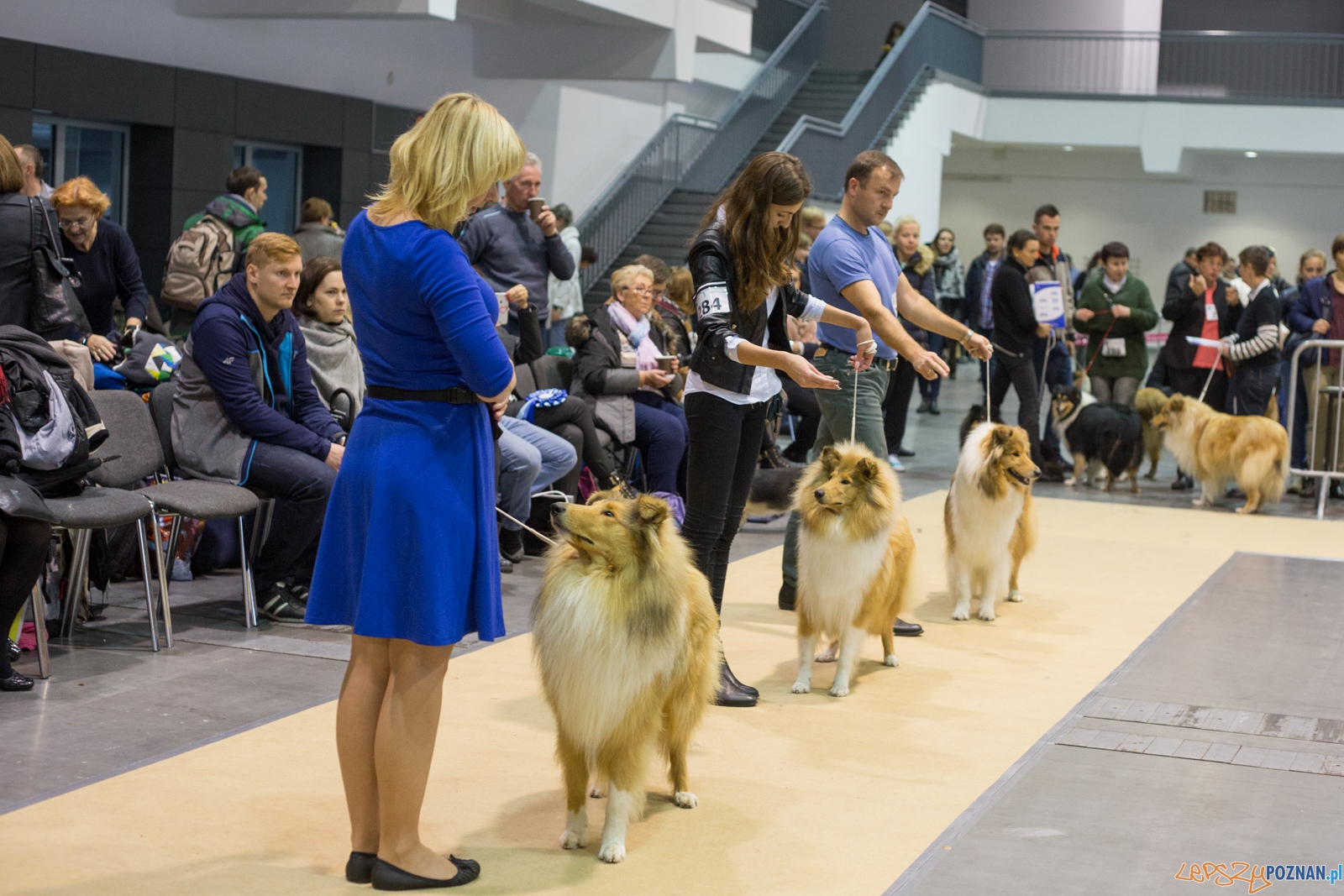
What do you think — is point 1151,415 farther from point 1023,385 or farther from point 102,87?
point 102,87

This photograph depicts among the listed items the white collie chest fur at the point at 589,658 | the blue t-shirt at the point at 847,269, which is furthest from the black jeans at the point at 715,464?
the white collie chest fur at the point at 589,658

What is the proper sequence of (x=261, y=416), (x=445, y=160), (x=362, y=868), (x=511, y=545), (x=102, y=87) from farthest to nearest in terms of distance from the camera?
(x=102, y=87) < (x=511, y=545) < (x=261, y=416) < (x=362, y=868) < (x=445, y=160)

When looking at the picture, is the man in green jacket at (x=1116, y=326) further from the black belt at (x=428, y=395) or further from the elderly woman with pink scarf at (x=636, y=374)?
the black belt at (x=428, y=395)

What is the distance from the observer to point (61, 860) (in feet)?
9.43

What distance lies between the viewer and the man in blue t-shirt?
188 inches

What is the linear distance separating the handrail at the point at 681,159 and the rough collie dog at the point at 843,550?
10.1 metres

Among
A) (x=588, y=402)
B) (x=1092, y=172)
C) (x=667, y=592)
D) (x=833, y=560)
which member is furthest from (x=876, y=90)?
(x=667, y=592)

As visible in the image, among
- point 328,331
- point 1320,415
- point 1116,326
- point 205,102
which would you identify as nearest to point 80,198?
point 328,331

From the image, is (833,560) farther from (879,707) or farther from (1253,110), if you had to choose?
(1253,110)

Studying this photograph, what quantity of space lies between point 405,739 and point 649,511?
0.70 metres

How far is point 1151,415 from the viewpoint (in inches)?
378

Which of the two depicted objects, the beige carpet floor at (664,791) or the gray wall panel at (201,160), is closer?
the beige carpet floor at (664,791)

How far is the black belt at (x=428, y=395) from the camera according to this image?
8.75ft

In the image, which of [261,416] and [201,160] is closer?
[261,416]
